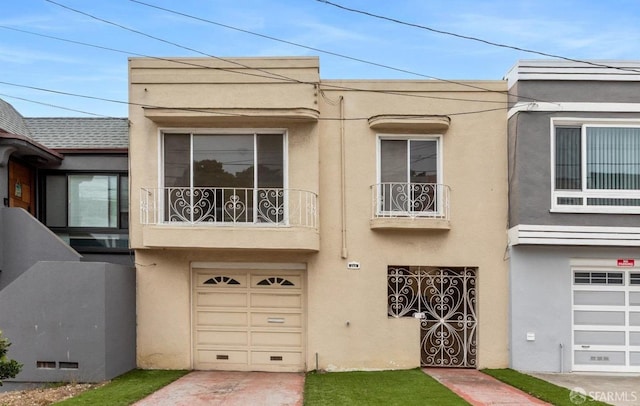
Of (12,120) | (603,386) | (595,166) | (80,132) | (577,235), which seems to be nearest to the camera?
(603,386)

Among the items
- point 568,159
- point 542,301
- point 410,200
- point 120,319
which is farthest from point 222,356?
point 568,159

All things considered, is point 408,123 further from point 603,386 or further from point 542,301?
point 603,386

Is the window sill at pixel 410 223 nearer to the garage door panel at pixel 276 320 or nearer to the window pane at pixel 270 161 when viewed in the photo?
the window pane at pixel 270 161

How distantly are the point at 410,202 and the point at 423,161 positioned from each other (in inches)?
36.8

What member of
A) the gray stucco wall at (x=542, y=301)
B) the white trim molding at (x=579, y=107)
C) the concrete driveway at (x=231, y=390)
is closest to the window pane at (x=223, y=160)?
the concrete driveway at (x=231, y=390)

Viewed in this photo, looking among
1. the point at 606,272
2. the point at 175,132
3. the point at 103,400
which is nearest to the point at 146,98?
the point at 175,132

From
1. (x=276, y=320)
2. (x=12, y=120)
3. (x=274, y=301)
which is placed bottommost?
(x=276, y=320)

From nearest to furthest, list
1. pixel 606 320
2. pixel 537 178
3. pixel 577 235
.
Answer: pixel 577 235 → pixel 537 178 → pixel 606 320

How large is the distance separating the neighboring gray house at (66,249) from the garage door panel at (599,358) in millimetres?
8895

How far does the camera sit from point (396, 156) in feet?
41.4

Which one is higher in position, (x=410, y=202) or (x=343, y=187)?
(x=343, y=187)

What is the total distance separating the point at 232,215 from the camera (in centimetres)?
1221

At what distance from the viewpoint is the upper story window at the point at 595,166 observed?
12.0 meters

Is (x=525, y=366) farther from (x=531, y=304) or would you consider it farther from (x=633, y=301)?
(x=633, y=301)
